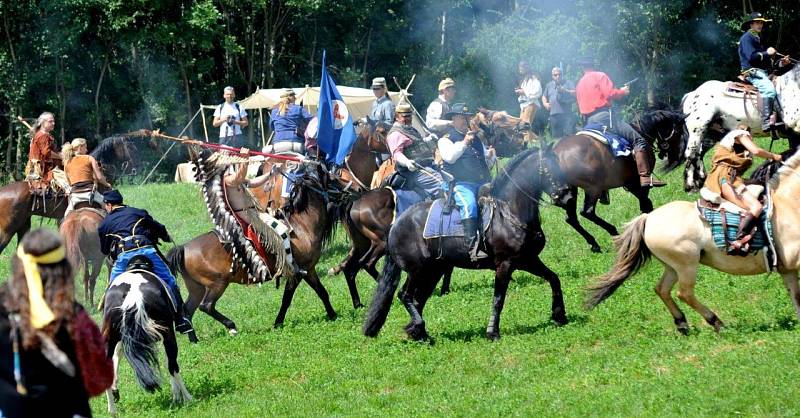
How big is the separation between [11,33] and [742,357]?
3238 centimetres

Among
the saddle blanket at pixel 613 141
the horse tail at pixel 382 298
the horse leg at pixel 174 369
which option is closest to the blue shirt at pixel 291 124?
the saddle blanket at pixel 613 141

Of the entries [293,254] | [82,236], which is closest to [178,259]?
[293,254]

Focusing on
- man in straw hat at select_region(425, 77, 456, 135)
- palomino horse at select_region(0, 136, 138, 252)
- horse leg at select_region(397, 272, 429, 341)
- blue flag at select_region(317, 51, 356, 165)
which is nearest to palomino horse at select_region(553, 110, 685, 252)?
man in straw hat at select_region(425, 77, 456, 135)

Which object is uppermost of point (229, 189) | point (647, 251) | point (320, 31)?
point (647, 251)

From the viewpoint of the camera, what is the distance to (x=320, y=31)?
41.9m

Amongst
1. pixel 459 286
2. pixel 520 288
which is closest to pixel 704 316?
pixel 520 288

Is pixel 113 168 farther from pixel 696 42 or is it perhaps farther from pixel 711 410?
pixel 696 42

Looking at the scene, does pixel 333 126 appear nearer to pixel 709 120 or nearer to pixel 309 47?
pixel 709 120

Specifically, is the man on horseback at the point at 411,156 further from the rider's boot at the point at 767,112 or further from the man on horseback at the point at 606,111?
the rider's boot at the point at 767,112

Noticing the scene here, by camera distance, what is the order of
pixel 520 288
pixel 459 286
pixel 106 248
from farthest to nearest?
pixel 459 286 < pixel 520 288 < pixel 106 248

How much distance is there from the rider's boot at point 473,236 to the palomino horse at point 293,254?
305 centimetres

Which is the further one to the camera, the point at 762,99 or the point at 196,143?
the point at 762,99

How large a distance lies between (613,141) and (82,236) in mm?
7952

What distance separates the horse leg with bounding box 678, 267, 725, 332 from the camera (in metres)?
11.5
